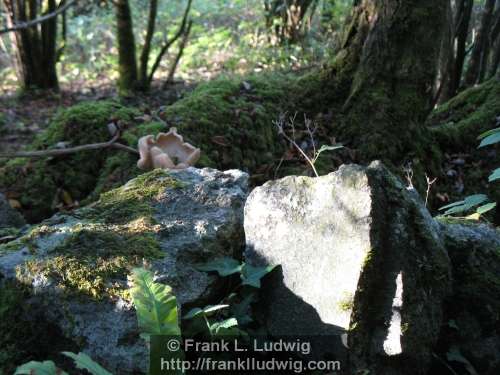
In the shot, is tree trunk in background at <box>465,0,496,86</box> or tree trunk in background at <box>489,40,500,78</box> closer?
tree trunk in background at <box>465,0,496,86</box>

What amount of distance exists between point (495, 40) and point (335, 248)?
6.63m

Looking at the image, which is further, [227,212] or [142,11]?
[142,11]

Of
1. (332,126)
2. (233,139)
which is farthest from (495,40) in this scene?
(233,139)

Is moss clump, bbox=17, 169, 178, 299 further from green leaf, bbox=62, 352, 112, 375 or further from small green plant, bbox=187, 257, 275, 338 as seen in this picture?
green leaf, bbox=62, 352, 112, 375

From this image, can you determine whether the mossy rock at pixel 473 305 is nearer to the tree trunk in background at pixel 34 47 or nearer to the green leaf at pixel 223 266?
the green leaf at pixel 223 266

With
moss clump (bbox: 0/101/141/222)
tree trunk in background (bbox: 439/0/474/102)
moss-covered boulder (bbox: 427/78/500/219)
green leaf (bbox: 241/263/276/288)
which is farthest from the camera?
tree trunk in background (bbox: 439/0/474/102)

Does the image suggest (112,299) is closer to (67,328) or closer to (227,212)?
(67,328)

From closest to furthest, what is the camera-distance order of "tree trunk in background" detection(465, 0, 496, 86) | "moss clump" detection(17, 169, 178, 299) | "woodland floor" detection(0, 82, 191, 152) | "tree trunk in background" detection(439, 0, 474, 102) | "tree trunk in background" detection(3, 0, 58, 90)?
"moss clump" detection(17, 169, 178, 299) < "woodland floor" detection(0, 82, 191, 152) < "tree trunk in background" detection(465, 0, 496, 86) < "tree trunk in background" detection(439, 0, 474, 102) < "tree trunk in background" detection(3, 0, 58, 90)

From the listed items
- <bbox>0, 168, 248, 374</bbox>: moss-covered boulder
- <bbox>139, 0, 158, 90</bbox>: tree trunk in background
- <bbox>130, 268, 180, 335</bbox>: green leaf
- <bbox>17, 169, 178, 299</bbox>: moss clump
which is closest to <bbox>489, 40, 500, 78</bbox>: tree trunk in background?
<bbox>139, 0, 158, 90</bbox>: tree trunk in background

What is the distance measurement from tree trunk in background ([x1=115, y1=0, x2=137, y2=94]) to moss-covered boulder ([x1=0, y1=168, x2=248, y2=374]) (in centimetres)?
534

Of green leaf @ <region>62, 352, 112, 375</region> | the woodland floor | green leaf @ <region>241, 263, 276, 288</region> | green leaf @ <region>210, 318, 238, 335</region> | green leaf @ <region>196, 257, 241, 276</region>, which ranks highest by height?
green leaf @ <region>62, 352, 112, 375</region>

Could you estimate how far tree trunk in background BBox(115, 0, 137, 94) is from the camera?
24.6 feet

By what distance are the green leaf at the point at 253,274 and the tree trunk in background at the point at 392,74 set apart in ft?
8.48

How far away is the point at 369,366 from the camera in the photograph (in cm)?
210
